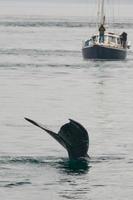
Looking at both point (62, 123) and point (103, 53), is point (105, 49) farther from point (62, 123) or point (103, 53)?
point (62, 123)

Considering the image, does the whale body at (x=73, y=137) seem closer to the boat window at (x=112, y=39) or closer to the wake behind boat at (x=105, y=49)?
the wake behind boat at (x=105, y=49)

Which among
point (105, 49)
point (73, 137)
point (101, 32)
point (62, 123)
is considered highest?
point (73, 137)

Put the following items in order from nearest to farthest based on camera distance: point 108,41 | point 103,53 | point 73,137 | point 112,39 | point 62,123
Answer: point 73,137
point 62,123
point 103,53
point 108,41
point 112,39

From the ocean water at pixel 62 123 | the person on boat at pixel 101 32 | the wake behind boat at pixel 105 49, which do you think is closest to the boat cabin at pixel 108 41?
the wake behind boat at pixel 105 49

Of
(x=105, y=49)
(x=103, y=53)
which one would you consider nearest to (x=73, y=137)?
(x=103, y=53)

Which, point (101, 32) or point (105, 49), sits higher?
point (101, 32)

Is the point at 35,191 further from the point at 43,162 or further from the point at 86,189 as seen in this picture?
the point at 43,162

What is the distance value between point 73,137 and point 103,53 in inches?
2661

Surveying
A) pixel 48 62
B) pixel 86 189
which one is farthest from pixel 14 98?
pixel 48 62

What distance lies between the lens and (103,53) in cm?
10656

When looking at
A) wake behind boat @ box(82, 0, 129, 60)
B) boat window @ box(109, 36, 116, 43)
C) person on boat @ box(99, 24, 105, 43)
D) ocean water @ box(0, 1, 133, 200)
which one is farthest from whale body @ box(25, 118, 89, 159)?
boat window @ box(109, 36, 116, 43)

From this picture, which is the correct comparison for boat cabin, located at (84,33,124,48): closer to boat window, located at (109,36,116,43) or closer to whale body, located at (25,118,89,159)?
boat window, located at (109,36,116,43)

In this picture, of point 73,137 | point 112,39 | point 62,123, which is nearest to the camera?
point 73,137

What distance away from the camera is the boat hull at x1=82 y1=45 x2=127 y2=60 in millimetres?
106375
